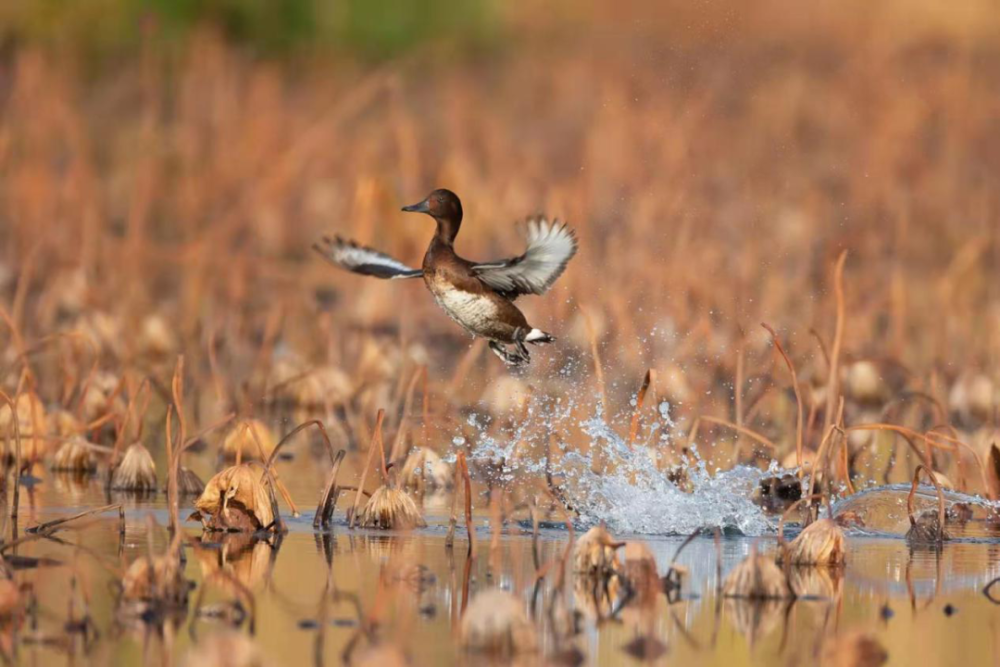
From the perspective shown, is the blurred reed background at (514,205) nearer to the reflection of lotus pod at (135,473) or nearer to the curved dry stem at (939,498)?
the reflection of lotus pod at (135,473)

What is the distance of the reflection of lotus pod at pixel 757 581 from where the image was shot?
5414 millimetres

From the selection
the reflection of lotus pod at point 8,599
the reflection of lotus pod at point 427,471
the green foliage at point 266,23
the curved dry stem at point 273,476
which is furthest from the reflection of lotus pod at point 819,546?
the green foliage at point 266,23

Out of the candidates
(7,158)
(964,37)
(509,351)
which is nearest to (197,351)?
(7,158)

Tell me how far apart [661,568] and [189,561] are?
4.56 ft

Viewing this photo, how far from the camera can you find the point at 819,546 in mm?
5992

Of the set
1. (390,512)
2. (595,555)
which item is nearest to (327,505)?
(390,512)

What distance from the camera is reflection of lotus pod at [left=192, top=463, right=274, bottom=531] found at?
21.0ft

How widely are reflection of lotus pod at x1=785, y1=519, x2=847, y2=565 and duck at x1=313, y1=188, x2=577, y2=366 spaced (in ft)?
3.83


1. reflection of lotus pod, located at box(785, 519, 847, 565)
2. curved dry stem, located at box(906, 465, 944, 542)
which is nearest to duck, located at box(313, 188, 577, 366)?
reflection of lotus pod, located at box(785, 519, 847, 565)

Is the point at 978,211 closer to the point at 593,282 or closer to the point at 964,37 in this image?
the point at 593,282

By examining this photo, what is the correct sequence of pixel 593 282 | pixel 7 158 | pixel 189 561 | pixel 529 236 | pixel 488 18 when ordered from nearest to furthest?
pixel 189 561
pixel 529 236
pixel 593 282
pixel 7 158
pixel 488 18

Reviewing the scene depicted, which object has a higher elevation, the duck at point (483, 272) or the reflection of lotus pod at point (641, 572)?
the duck at point (483, 272)

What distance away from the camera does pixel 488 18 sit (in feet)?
72.4

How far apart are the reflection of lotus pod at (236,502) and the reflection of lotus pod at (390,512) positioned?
0.34m
